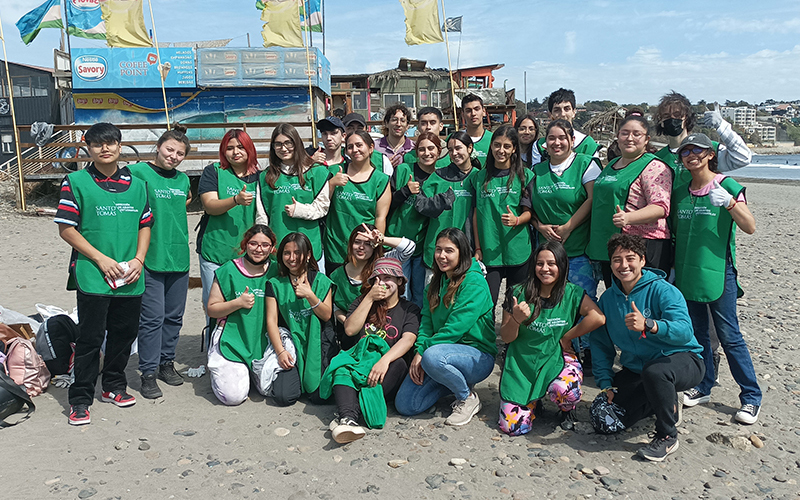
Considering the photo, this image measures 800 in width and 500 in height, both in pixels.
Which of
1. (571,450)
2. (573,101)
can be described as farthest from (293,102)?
(571,450)

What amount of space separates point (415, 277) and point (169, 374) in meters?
2.30

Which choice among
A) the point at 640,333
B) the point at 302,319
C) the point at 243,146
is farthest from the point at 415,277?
the point at 640,333

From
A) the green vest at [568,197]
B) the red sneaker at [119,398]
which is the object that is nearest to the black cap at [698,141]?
the green vest at [568,197]

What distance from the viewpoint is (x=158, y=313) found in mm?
4848

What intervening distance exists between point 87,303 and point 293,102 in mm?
17138

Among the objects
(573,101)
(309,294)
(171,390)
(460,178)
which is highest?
(573,101)

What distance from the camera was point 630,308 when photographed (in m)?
3.92

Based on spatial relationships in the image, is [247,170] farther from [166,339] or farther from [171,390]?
[171,390]

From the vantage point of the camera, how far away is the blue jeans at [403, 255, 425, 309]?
534 cm

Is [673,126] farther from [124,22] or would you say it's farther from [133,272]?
[124,22]

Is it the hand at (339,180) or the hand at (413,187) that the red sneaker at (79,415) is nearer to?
the hand at (339,180)

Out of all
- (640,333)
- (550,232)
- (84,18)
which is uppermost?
(84,18)

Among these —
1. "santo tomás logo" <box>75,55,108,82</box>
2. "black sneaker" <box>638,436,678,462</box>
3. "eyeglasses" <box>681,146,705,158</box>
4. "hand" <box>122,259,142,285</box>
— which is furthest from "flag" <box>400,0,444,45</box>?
"santo tomás logo" <box>75,55,108,82</box>

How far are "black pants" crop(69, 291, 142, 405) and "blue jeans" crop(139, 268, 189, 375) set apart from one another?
0.79ft
